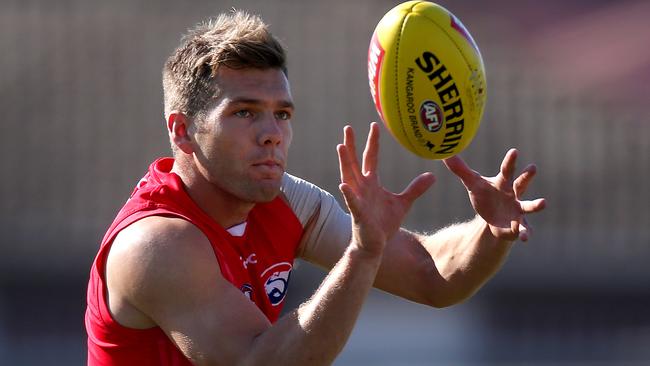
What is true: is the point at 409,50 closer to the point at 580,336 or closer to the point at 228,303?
the point at 228,303

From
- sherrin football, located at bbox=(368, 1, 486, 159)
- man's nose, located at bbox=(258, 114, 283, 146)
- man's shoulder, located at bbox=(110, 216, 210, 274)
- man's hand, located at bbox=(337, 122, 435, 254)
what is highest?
sherrin football, located at bbox=(368, 1, 486, 159)

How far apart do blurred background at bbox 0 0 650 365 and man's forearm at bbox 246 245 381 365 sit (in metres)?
6.28

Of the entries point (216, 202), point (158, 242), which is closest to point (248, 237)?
point (216, 202)

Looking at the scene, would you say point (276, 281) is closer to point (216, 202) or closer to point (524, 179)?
point (216, 202)

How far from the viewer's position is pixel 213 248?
440 cm

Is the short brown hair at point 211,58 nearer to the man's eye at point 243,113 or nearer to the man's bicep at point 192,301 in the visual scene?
the man's eye at point 243,113

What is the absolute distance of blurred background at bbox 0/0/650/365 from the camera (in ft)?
34.2

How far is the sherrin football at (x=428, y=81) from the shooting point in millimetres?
4574

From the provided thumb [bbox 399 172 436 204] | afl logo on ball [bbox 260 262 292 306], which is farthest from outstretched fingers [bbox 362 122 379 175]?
afl logo on ball [bbox 260 262 292 306]

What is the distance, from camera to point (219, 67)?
462 cm

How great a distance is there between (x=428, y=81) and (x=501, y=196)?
1.93 feet

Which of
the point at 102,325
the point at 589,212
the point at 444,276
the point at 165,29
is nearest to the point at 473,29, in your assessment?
the point at 589,212

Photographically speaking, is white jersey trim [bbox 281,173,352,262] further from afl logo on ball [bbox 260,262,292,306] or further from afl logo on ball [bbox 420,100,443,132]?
afl logo on ball [bbox 420,100,443,132]

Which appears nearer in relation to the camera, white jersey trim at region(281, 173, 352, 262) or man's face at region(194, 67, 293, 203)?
man's face at region(194, 67, 293, 203)
